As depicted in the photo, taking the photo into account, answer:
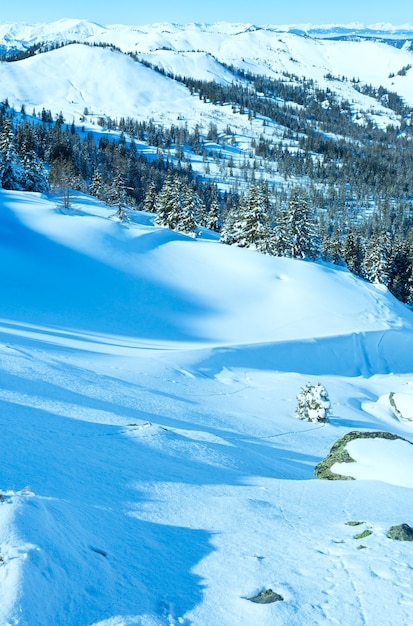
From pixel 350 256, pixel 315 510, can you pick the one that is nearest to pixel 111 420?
pixel 315 510

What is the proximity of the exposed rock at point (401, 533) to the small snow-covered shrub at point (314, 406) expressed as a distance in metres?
9.28

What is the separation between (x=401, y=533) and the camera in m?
5.57

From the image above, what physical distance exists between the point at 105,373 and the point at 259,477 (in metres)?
7.35

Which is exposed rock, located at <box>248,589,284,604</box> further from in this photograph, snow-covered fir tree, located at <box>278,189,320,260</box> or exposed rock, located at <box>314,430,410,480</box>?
snow-covered fir tree, located at <box>278,189,320,260</box>

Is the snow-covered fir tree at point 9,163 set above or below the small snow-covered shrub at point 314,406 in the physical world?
above

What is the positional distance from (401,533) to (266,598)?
2.46m

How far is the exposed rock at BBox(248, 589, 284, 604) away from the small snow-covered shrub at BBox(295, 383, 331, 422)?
1124 centimetres

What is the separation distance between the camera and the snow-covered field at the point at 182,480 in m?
3.81

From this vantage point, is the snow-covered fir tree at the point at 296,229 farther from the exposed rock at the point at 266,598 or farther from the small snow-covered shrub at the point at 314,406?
the exposed rock at the point at 266,598

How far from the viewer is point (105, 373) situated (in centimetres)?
1423

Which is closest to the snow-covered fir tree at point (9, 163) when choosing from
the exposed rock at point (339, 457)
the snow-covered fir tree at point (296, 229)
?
the snow-covered fir tree at point (296, 229)

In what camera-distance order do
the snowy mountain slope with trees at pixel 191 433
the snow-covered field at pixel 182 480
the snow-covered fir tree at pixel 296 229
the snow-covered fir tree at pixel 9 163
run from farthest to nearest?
1. the snow-covered fir tree at pixel 296 229
2. the snow-covered fir tree at pixel 9 163
3. the snowy mountain slope with trees at pixel 191 433
4. the snow-covered field at pixel 182 480

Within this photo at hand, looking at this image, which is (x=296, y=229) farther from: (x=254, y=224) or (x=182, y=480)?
(x=182, y=480)

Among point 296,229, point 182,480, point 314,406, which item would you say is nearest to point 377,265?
point 296,229
